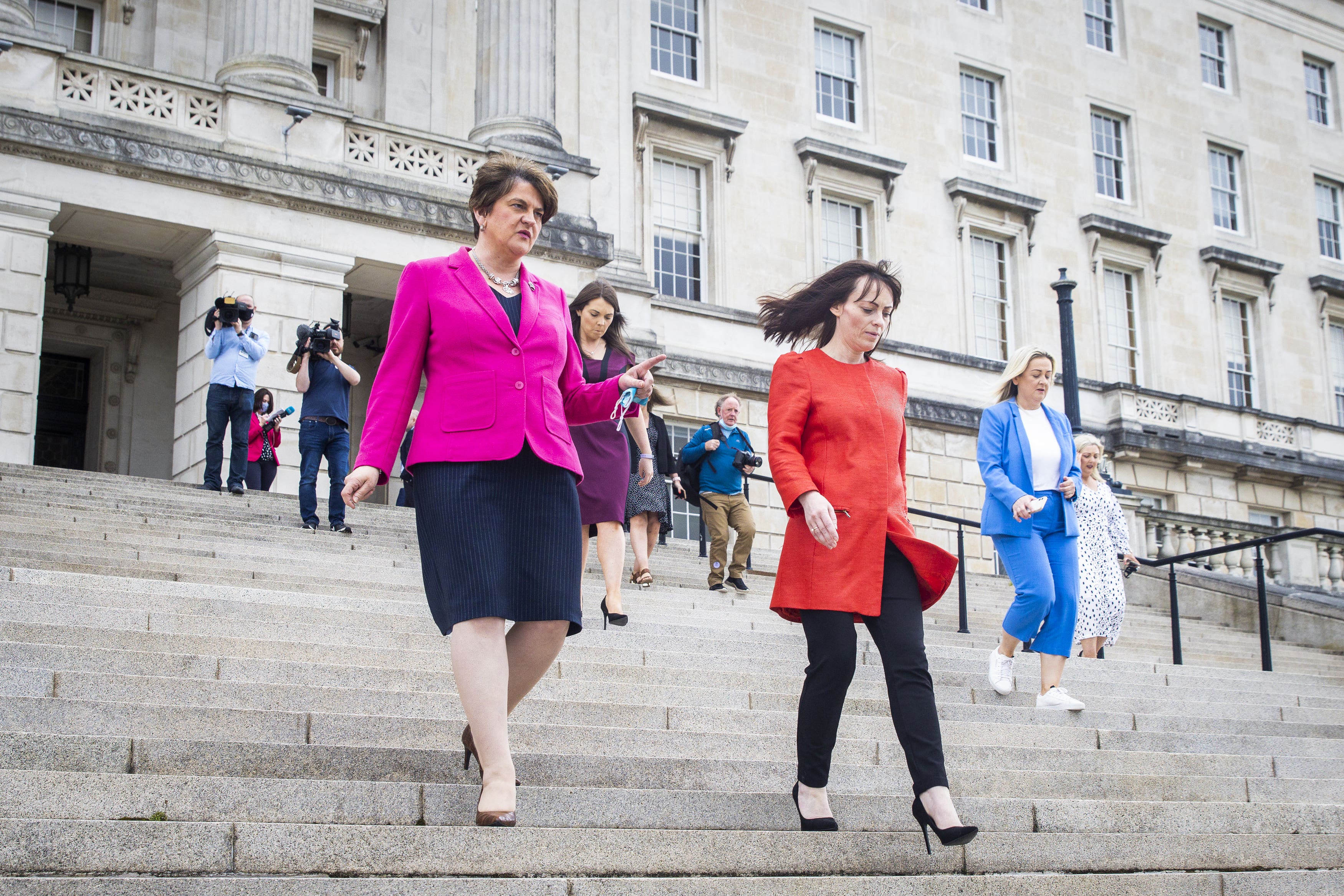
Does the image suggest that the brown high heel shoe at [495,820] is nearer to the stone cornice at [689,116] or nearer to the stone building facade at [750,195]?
the stone building facade at [750,195]

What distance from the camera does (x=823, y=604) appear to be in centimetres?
469

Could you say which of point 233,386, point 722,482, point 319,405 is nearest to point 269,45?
point 233,386

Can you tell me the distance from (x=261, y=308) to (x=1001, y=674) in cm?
1243

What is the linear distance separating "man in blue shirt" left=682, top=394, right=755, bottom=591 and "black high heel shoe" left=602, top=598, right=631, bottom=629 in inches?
135

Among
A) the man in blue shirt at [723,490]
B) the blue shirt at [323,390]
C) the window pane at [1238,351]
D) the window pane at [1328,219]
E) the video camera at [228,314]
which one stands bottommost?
the man in blue shirt at [723,490]

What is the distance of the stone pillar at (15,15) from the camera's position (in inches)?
651

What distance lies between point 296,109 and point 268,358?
131 inches

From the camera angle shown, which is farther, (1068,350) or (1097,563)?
(1068,350)

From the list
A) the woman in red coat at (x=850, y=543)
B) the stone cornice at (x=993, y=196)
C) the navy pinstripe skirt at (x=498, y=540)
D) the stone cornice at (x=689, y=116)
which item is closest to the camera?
the navy pinstripe skirt at (x=498, y=540)

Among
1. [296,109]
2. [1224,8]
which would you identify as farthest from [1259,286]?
[296,109]

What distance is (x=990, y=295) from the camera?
2838 cm

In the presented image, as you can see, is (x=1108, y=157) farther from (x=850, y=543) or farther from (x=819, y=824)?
(x=819, y=824)

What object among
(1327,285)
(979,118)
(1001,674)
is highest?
(979,118)

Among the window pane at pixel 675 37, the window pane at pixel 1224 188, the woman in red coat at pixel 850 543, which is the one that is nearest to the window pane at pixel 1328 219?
the window pane at pixel 1224 188
